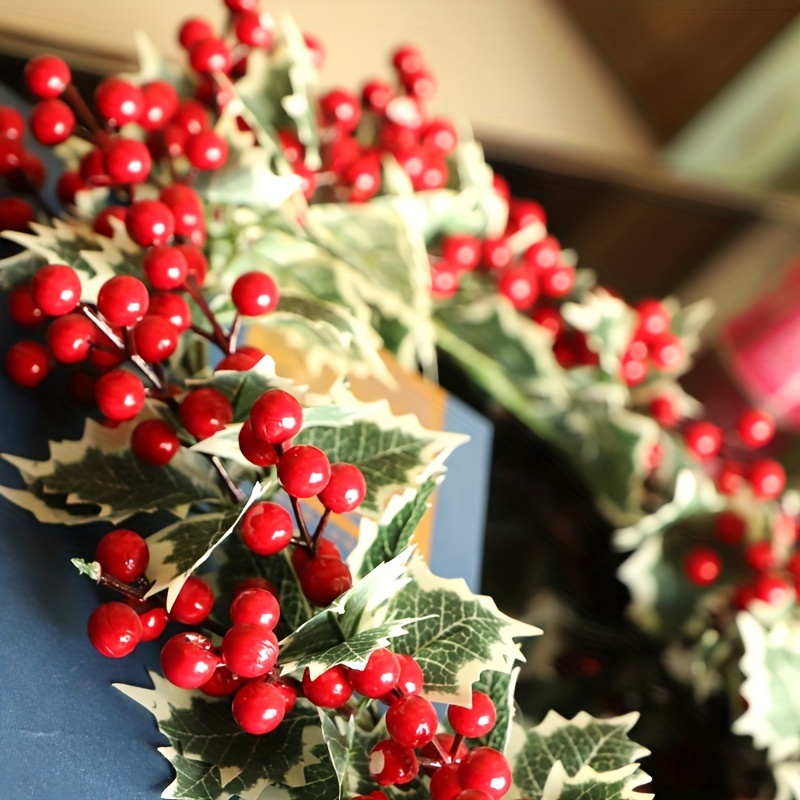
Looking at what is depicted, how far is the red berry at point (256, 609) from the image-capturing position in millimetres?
330

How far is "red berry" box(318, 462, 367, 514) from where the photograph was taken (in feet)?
1.19

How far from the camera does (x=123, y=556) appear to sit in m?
0.35

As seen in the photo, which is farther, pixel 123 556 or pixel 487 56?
pixel 487 56

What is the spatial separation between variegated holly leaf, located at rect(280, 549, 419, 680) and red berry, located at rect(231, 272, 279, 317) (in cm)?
15

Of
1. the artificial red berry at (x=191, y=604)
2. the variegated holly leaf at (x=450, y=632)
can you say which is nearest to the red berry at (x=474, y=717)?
the variegated holly leaf at (x=450, y=632)

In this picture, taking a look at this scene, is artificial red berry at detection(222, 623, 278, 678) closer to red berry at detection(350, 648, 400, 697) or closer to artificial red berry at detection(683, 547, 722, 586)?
red berry at detection(350, 648, 400, 697)

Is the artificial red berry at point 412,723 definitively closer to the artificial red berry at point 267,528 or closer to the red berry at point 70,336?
the artificial red berry at point 267,528

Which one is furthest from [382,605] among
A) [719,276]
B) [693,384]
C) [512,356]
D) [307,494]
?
[719,276]

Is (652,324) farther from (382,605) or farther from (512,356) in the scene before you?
(382,605)

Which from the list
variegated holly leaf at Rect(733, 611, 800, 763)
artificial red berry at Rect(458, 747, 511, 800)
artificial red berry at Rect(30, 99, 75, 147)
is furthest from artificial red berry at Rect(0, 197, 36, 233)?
variegated holly leaf at Rect(733, 611, 800, 763)

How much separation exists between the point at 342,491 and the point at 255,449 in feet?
0.14

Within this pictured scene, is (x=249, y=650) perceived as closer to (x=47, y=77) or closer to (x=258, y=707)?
(x=258, y=707)

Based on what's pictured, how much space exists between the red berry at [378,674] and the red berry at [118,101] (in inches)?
13.2

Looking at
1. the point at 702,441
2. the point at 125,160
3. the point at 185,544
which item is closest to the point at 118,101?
the point at 125,160
